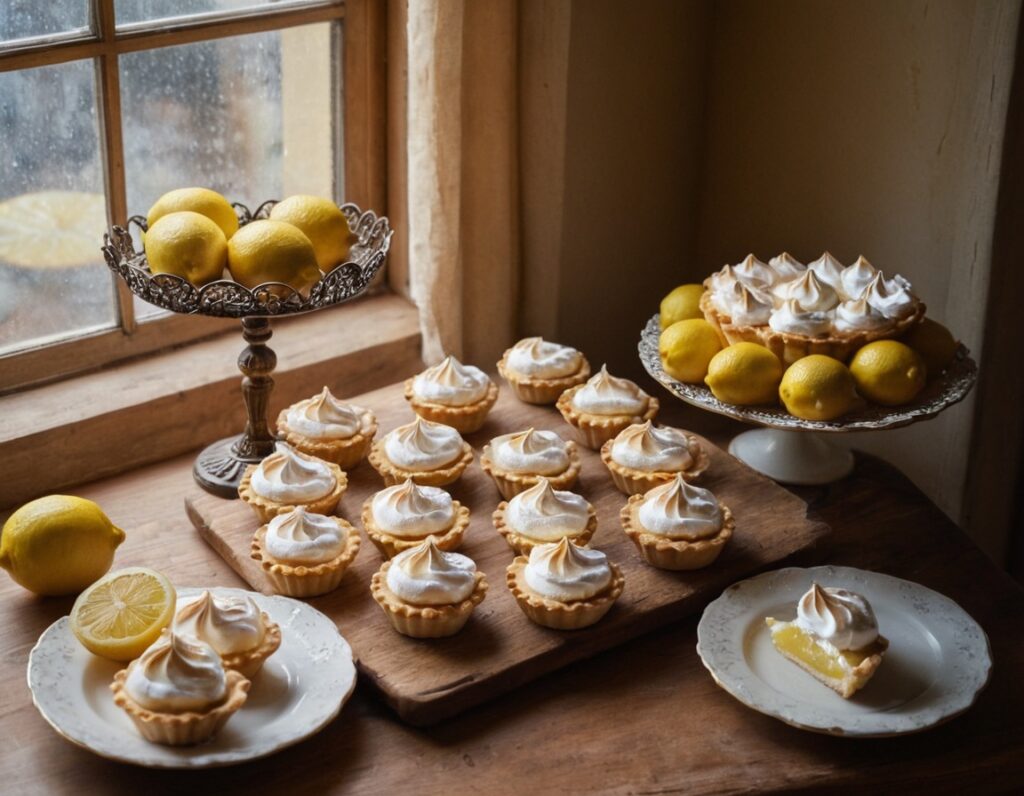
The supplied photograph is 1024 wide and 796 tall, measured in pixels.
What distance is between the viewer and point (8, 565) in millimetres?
1656

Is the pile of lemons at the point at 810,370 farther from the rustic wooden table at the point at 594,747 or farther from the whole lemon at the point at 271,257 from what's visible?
the whole lemon at the point at 271,257

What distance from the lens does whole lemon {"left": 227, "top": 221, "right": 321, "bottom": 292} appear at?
173cm

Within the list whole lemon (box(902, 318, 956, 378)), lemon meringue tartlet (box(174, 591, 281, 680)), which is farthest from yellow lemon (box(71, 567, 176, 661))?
whole lemon (box(902, 318, 956, 378))

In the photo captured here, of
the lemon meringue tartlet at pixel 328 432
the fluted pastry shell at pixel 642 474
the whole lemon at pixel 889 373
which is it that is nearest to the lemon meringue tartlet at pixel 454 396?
the lemon meringue tartlet at pixel 328 432

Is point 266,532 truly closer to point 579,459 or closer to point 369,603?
point 369,603

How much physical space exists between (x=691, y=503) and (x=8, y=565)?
0.84m

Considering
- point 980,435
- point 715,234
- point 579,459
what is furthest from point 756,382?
point 715,234

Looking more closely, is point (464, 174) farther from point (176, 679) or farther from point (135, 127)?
point (176, 679)

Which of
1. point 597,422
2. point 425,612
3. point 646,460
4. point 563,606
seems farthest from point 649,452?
point 425,612

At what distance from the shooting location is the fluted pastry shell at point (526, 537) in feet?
5.59

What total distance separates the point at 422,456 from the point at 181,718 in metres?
0.57

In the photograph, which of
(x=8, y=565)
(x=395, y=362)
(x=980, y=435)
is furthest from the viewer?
(x=395, y=362)

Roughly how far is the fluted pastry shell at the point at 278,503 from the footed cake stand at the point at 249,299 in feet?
0.32

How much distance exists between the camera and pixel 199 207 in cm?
179
